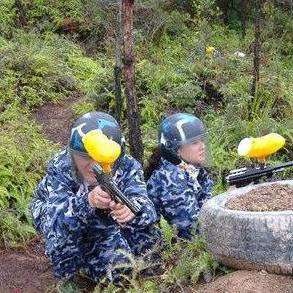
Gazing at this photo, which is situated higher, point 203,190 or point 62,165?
point 62,165

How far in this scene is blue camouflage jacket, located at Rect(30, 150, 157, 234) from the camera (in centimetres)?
429

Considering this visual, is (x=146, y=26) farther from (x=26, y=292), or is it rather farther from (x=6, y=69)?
(x=26, y=292)

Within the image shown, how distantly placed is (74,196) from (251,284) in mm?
1486

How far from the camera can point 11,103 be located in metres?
10.2

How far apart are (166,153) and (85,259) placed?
1.00 meters

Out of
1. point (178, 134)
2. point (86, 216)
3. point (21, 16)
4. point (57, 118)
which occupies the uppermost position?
point (178, 134)

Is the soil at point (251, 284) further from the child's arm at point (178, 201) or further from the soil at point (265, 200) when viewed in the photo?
the child's arm at point (178, 201)

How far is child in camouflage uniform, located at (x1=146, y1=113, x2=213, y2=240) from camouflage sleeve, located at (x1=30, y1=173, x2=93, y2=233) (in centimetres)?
78

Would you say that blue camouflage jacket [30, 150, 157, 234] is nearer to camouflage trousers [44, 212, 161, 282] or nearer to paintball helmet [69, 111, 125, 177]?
camouflage trousers [44, 212, 161, 282]

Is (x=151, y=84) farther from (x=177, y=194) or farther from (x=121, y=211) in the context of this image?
(x=121, y=211)

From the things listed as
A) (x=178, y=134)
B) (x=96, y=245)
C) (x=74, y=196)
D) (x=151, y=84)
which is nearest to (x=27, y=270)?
(x=96, y=245)

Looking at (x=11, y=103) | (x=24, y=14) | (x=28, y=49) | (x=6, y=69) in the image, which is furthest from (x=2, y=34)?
(x=11, y=103)

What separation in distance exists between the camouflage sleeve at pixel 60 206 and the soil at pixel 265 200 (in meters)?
0.99

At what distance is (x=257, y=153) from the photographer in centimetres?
417
